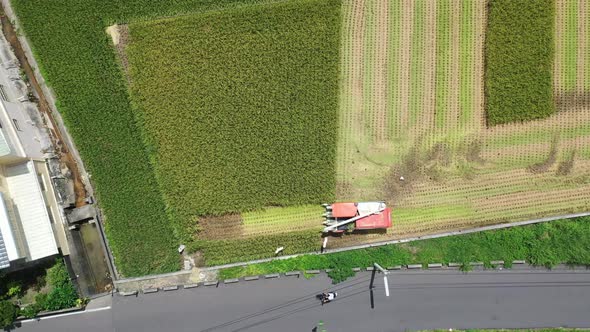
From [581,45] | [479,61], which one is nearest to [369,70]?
[479,61]

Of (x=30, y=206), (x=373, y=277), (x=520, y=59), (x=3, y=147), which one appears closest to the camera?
(x=3, y=147)

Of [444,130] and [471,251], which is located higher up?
[444,130]

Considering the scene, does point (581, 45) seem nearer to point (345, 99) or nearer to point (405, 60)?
point (405, 60)

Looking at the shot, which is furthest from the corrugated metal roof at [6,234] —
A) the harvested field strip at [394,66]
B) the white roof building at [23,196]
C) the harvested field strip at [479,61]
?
the harvested field strip at [479,61]

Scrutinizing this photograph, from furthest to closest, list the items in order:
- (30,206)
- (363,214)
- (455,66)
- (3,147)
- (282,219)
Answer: (455,66)
(282,219)
(363,214)
(30,206)
(3,147)

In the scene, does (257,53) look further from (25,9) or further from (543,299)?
(543,299)

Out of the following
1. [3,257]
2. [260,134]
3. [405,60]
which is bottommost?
[3,257]

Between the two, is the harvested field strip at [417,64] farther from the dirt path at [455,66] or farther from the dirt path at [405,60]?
the dirt path at [455,66]
